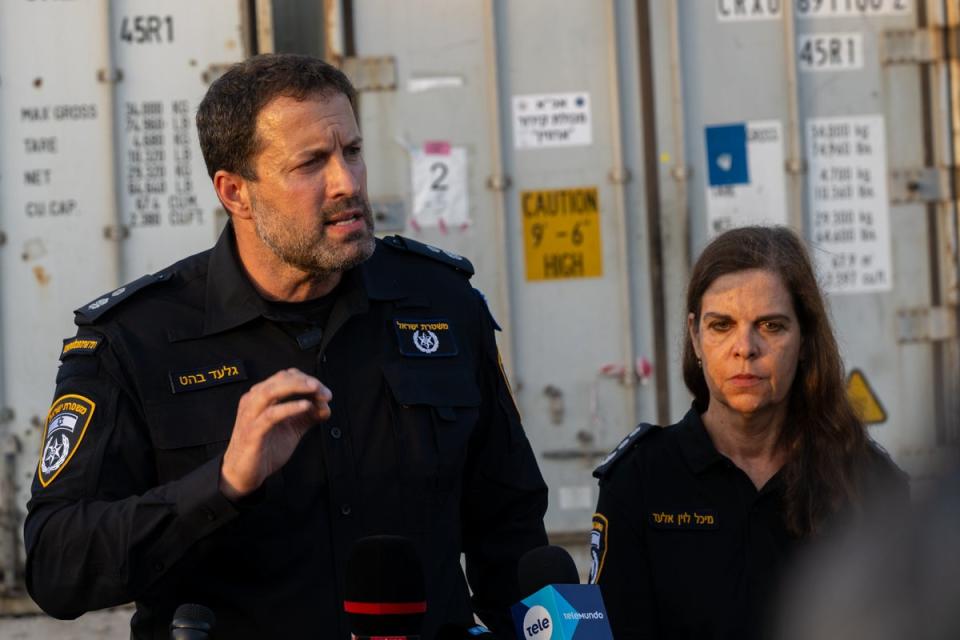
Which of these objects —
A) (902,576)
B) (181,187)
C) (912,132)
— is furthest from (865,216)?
(902,576)

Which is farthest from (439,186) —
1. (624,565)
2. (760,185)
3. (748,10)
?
(624,565)

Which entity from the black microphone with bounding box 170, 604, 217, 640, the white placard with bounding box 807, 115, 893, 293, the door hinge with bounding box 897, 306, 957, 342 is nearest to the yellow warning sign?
the door hinge with bounding box 897, 306, 957, 342

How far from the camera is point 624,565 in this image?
9.04 ft

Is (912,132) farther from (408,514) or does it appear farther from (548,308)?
(408,514)

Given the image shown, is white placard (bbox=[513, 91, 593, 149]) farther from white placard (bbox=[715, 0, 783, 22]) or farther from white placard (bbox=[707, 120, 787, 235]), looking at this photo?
white placard (bbox=[715, 0, 783, 22])

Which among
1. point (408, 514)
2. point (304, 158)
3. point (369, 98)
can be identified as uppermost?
point (369, 98)

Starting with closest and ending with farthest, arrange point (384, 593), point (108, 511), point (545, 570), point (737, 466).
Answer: point (384, 593)
point (545, 570)
point (108, 511)
point (737, 466)

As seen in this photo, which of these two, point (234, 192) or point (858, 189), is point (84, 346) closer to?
point (234, 192)

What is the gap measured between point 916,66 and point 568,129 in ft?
4.72

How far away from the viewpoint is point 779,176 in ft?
18.0

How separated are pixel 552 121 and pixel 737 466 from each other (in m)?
2.76

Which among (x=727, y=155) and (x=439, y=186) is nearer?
(x=439, y=186)

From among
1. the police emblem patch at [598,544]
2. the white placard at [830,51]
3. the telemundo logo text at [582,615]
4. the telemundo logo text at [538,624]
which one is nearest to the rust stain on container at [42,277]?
the white placard at [830,51]

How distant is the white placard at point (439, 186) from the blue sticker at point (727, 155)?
3.22ft
